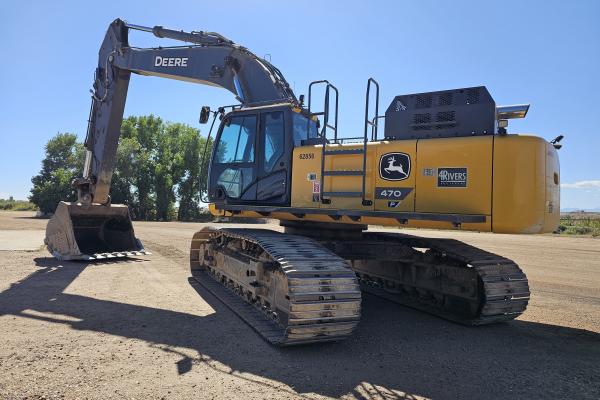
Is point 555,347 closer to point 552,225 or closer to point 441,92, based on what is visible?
point 552,225

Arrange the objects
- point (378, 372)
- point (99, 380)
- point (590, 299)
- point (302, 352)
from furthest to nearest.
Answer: point (590, 299) < point (302, 352) < point (378, 372) < point (99, 380)

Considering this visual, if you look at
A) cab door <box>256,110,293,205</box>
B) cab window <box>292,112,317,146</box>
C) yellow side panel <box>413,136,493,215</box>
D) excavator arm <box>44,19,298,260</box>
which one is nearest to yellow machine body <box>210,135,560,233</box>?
yellow side panel <box>413,136,493,215</box>

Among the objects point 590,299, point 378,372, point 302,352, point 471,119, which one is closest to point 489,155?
point 471,119

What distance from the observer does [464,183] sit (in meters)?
5.06

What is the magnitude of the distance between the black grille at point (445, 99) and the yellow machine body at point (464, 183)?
1.85ft

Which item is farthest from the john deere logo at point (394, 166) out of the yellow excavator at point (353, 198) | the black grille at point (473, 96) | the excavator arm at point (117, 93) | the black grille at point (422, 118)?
the excavator arm at point (117, 93)

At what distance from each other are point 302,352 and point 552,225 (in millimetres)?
3291

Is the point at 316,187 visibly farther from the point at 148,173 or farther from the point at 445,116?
the point at 148,173

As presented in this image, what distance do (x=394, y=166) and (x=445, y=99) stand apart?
106cm

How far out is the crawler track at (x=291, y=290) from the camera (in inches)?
185

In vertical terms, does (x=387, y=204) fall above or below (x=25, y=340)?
above

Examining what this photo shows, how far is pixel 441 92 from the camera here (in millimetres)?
5578

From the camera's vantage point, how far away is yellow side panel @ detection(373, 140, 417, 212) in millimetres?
5371

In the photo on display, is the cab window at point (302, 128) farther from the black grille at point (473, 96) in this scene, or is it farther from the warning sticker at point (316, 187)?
the black grille at point (473, 96)
